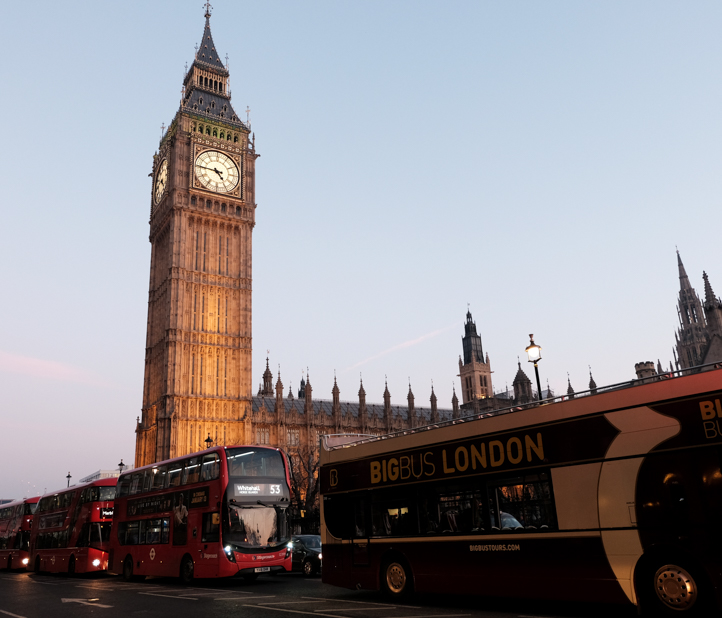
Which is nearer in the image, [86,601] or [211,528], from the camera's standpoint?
[86,601]

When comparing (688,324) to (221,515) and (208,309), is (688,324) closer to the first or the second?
(208,309)

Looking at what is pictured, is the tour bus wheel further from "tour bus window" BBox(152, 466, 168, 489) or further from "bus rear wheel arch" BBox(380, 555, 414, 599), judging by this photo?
"tour bus window" BBox(152, 466, 168, 489)

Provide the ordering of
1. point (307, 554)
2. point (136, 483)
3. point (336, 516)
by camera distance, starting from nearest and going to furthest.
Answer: point (336, 516) < point (307, 554) < point (136, 483)

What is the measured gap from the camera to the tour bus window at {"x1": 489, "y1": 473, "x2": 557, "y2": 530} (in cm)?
1016

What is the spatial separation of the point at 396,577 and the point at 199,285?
54.5m

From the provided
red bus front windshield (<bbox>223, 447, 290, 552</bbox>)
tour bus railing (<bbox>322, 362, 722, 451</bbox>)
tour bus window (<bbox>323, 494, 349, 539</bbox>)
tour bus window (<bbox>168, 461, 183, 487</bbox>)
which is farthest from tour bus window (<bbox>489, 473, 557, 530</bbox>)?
tour bus window (<bbox>168, 461, 183, 487</bbox>)

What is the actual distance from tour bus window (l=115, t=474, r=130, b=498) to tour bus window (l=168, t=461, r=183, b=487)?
371 cm

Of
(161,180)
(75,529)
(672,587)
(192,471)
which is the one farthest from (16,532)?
(161,180)

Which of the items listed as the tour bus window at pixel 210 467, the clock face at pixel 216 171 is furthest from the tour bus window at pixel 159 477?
the clock face at pixel 216 171

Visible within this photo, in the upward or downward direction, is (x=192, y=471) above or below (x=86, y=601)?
above

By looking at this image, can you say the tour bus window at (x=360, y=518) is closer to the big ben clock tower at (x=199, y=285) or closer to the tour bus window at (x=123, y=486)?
the tour bus window at (x=123, y=486)

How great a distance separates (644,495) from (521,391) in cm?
7238

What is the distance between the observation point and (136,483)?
21.9m

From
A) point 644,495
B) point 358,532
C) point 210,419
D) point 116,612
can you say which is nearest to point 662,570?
point 644,495
